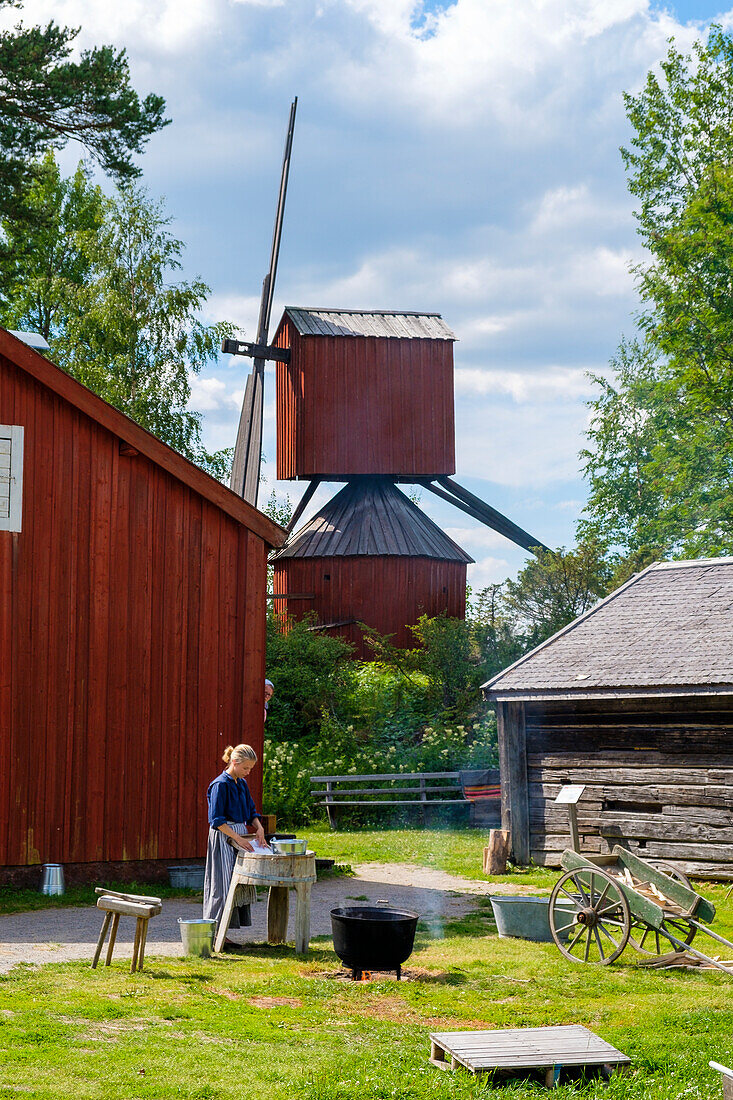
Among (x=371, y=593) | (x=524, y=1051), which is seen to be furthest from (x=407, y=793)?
(x=524, y=1051)

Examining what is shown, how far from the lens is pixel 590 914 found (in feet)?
30.3

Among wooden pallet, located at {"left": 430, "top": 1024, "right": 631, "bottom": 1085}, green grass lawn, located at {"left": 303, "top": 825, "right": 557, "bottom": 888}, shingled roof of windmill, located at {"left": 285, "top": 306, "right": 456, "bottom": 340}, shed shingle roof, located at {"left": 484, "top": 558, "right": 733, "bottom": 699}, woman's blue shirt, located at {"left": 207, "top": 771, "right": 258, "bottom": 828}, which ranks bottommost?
green grass lawn, located at {"left": 303, "top": 825, "right": 557, "bottom": 888}

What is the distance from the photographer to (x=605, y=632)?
15719 mm

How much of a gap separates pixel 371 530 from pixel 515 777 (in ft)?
52.5

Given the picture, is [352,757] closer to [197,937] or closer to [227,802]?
[227,802]

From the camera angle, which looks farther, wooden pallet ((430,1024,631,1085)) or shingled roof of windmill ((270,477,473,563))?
shingled roof of windmill ((270,477,473,563))

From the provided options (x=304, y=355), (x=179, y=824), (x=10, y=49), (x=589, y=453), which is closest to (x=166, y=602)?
→ (x=179, y=824)

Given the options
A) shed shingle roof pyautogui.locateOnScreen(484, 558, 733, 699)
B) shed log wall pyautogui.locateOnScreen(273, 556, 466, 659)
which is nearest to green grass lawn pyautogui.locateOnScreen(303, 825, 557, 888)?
shed shingle roof pyautogui.locateOnScreen(484, 558, 733, 699)

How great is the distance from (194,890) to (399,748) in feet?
36.7

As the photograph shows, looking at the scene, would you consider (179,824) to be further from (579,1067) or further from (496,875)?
(579,1067)

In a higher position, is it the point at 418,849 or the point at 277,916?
the point at 277,916

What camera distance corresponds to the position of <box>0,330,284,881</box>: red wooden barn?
12.2m

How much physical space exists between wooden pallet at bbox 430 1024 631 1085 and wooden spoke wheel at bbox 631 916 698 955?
226 cm

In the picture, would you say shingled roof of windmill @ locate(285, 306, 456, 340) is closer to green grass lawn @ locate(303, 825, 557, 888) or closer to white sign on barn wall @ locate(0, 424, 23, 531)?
green grass lawn @ locate(303, 825, 557, 888)
